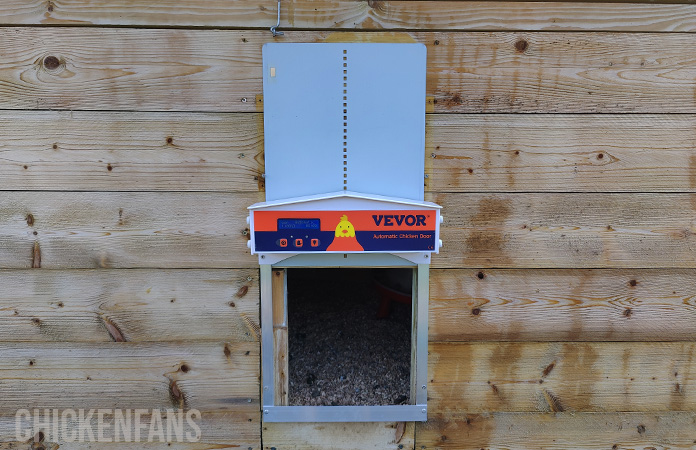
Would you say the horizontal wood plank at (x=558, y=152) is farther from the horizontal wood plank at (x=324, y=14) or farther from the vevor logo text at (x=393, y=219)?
the horizontal wood plank at (x=324, y=14)

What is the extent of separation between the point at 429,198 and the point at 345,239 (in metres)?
0.26

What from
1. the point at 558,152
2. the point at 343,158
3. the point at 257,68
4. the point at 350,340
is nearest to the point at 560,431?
the point at 350,340

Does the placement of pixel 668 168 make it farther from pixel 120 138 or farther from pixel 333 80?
pixel 120 138

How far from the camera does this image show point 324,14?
1157mm

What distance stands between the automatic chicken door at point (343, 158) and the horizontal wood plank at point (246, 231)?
0.10 m

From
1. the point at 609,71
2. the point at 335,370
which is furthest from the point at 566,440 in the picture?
the point at 609,71

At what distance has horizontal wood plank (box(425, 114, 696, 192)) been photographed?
3.92ft

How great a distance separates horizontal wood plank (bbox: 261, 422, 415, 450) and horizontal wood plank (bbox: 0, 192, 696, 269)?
0.50 meters

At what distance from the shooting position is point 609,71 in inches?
46.6

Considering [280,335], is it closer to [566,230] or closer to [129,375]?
[129,375]

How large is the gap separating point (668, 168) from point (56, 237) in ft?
5.47

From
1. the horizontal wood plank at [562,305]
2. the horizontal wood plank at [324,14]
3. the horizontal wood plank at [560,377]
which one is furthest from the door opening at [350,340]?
the horizontal wood plank at [324,14]

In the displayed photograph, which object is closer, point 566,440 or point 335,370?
point 566,440

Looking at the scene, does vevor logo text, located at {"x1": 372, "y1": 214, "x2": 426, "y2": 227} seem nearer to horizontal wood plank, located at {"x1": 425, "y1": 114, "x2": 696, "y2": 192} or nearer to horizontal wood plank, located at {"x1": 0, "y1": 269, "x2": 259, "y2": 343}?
horizontal wood plank, located at {"x1": 425, "y1": 114, "x2": 696, "y2": 192}
